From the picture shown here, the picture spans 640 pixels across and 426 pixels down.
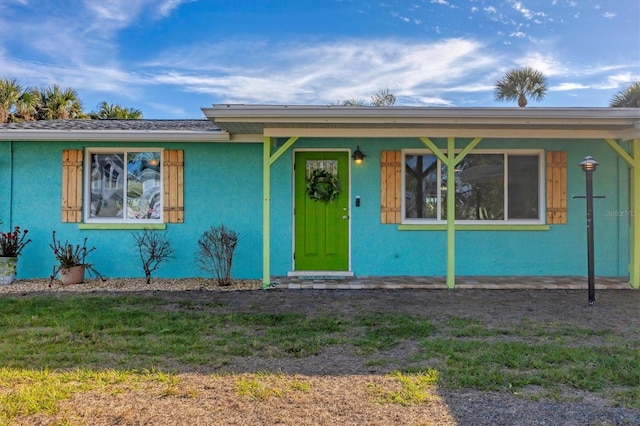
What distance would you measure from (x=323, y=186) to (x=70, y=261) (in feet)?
13.7

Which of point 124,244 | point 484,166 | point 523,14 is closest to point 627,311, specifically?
point 484,166

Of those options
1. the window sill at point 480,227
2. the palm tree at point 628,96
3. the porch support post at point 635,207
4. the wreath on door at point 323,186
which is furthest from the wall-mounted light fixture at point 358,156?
the palm tree at point 628,96

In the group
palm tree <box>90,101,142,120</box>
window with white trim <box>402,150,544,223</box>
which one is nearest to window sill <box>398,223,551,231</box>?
window with white trim <box>402,150,544,223</box>

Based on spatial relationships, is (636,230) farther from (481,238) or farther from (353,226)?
(353,226)

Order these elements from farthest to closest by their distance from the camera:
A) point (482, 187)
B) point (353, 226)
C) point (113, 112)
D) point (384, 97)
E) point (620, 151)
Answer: point (384, 97)
point (113, 112)
point (482, 187)
point (353, 226)
point (620, 151)

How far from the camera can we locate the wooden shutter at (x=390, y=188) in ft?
22.5

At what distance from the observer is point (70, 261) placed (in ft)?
20.8

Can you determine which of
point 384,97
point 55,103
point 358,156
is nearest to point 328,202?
point 358,156

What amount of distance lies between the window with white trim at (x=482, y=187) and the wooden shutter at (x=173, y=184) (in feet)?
12.5

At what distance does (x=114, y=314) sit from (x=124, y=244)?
8.12 ft

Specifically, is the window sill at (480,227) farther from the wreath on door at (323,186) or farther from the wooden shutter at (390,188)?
the wreath on door at (323,186)

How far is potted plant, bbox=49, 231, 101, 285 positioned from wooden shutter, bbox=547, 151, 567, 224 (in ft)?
24.9

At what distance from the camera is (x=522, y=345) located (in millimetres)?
3531

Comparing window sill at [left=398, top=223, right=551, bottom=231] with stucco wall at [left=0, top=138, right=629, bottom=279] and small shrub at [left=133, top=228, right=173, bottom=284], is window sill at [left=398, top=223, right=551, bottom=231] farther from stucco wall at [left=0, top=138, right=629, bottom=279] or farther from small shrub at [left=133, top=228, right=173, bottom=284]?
small shrub at [left=133, top=228, right=173, bottom=284]
